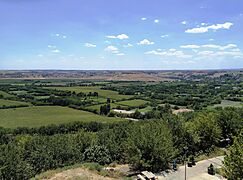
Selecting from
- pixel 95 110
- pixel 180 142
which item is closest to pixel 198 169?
pixel 180 142

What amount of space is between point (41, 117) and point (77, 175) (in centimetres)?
→ 6783

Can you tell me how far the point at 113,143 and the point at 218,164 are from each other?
13897mm

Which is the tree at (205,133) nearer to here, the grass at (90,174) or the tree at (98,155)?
the tree at (98,155)

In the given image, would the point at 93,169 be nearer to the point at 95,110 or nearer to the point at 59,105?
the point at 95,110

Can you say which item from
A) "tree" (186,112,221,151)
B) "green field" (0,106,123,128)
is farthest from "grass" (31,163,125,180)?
"green field" (0,106,123,128)

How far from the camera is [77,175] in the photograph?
2580cm

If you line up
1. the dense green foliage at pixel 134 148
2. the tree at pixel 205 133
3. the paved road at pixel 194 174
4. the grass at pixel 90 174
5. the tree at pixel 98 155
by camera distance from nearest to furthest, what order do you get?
1. the grass at pixel 90 174
2. the paved road at pixel 194 174
3. the dense green foliage at pixel 134 148
4. the tree at pixel 98 155
5. the tree at pixel 205 133

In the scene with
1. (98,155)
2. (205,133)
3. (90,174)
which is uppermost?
(205,133)

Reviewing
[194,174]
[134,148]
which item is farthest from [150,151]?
[194,174]

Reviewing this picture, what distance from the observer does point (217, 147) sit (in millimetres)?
37719

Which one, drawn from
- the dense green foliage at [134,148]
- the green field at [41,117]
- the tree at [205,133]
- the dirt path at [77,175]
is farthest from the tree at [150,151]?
the green field at [41,117]

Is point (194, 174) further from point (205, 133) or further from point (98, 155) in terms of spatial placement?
point (98, 155)

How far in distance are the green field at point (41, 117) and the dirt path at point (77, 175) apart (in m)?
57.3

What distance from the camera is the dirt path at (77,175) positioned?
82.6 ft
